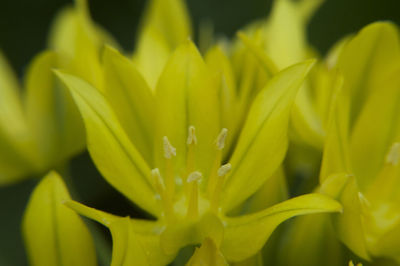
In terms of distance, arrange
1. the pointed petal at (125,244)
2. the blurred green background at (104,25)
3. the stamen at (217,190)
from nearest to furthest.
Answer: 1. the pointed petal at (125,244)
2. the stamen at (217,190)
3. the blurred green background at (104,25)

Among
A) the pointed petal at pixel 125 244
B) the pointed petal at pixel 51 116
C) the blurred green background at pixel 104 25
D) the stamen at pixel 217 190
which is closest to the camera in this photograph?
the pointed petal at pixel 125 244

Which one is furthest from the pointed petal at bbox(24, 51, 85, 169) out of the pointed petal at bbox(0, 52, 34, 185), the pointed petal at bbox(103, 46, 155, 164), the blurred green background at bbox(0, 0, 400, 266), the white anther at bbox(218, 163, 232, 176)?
the blurred green background at bbox(0, 0, 400, 266)

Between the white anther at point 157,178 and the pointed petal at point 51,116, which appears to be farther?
the pointed petal at point 51,116

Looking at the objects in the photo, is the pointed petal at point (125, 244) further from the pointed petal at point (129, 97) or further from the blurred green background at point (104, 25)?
the blurred green background at point (104, 25)

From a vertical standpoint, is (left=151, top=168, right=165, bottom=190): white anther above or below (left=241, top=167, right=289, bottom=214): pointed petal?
above

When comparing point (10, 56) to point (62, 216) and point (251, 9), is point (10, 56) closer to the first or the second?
point (251, 9)

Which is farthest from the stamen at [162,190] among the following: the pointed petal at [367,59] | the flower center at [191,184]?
the pointed petal at [367,59]

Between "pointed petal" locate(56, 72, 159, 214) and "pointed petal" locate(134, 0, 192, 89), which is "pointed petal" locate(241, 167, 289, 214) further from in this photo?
"pointed petal" locate(134, 0, 192, 89)
